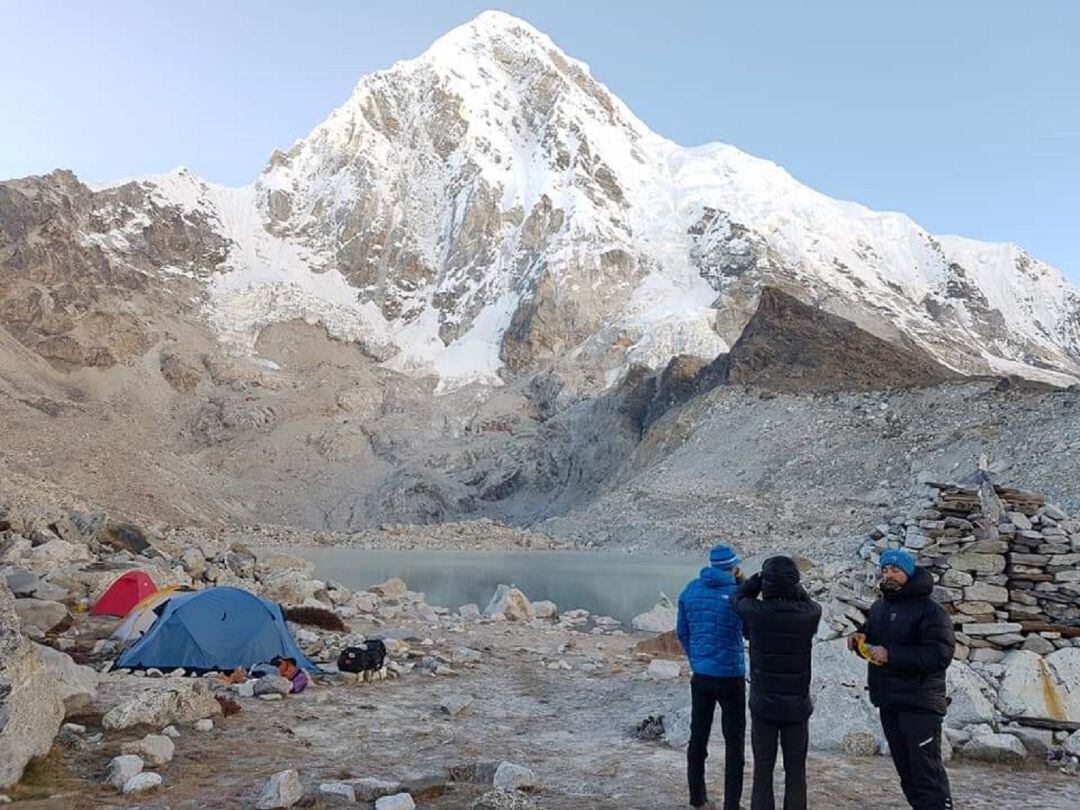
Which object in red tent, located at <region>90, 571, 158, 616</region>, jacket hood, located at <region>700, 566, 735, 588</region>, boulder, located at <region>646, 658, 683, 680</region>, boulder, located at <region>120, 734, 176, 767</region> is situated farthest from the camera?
red tent, located at <region>90, 571, 158, 616</region>

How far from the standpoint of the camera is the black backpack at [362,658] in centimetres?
1214

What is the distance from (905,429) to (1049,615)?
1880 inches

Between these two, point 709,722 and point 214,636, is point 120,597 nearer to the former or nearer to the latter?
point 214,636

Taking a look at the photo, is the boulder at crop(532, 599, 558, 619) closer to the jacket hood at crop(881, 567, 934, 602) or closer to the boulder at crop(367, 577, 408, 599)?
the boulder at crop(367, 577, 408, 599)

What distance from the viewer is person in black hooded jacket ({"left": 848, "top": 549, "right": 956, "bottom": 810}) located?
560 centimetres

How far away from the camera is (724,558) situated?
6949 millimetres

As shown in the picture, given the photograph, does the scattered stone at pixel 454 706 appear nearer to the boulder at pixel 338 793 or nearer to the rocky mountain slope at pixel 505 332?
the boulder at pixel 338 793

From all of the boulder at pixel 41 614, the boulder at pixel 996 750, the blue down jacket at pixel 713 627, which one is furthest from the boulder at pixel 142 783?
the boulder at pixel 41 614

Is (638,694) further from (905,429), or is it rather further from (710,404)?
(710,404)

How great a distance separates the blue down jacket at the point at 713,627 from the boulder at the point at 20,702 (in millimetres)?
5350

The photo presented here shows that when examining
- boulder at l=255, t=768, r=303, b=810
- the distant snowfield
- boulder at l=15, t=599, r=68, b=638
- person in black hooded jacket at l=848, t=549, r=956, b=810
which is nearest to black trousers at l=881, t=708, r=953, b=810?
person in black hooded jacket at l=848, t=549, r=956, b=810

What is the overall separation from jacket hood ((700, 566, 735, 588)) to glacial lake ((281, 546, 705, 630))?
59.6 feet

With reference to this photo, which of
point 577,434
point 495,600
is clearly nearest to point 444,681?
point 495,600

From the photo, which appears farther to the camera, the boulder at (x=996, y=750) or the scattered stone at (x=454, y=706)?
the scattered stone at (x=454, y=706)
